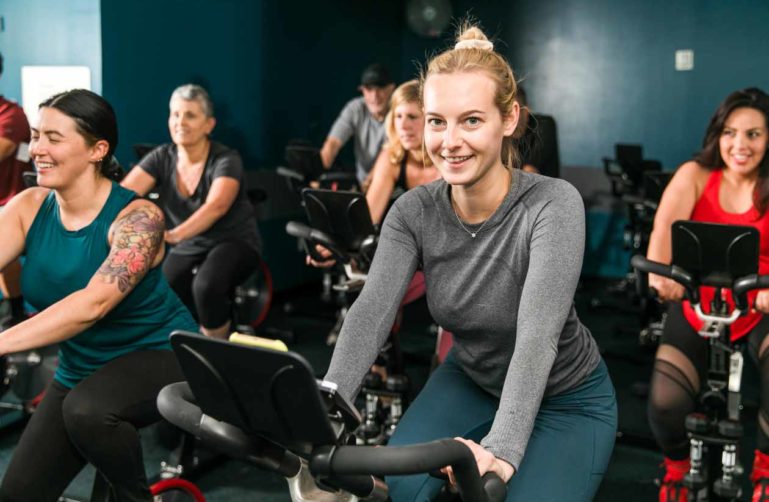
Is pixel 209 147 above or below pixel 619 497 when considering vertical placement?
above

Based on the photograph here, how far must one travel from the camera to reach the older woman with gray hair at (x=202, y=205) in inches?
154

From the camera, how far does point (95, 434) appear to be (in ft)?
6.79

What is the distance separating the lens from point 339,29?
6699 mm

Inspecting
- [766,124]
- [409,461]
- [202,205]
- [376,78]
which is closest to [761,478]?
[766,124]

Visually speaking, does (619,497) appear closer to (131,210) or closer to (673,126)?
(131,210)

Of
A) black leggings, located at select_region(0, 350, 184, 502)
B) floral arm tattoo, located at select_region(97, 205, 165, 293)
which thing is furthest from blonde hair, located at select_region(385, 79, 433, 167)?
black leggings, located at select_region(0, 350, 184, 502)

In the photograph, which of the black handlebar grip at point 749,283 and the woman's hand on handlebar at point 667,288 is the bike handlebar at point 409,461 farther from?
the woman's hand on handlebar at point 667,288

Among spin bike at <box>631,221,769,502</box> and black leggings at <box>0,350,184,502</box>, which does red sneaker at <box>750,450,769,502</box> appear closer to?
spin bike at <box>631,221,769,502</box>

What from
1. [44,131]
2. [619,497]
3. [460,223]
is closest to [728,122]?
[619,497]

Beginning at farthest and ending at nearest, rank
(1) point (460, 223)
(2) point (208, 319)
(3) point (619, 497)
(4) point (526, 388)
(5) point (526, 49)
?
(5) point (526, 49), (2) point (208, 319), (3) point (619, 497), (1) point (460, 223), (4) point (526, 388)

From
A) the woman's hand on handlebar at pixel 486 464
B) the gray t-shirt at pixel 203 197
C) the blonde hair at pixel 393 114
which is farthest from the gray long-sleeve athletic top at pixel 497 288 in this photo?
the gray t-shirt at pixel 203 197

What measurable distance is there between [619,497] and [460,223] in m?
1.73

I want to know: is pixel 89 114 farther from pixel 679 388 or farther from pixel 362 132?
pixel 362 132

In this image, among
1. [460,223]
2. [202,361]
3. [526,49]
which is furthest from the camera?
[526,49]
